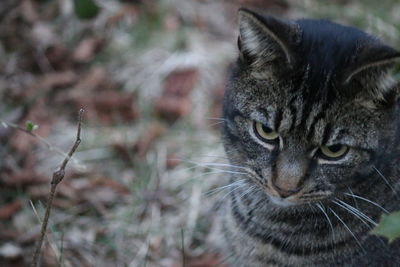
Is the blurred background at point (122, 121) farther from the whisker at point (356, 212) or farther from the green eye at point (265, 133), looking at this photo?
the whisker at point (356, 212)

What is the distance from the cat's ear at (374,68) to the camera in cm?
205

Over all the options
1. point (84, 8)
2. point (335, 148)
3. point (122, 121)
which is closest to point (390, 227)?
point (335, 148)

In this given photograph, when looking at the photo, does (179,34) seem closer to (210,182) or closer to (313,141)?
(210,182)

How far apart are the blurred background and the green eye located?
1.31 feet

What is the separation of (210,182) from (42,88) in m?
1.31

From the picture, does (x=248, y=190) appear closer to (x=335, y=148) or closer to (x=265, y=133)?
(x=265, y=133)

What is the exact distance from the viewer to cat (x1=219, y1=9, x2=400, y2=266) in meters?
2.24

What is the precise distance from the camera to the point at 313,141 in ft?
7.38

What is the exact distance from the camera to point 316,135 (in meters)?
2.24

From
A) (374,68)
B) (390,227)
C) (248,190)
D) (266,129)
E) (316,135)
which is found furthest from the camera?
(248,190)

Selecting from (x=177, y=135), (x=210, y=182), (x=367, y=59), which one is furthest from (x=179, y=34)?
(x=367, y=59)

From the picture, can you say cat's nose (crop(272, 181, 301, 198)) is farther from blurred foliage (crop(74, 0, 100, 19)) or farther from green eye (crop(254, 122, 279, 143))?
blurred foliage (crop(74, 0, 100, 19))

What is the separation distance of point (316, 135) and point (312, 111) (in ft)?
0.28

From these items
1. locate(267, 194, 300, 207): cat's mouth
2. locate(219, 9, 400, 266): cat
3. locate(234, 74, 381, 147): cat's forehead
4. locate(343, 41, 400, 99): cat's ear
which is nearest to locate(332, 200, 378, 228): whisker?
locate(219, 9, 400, 266): cat
